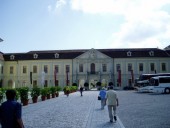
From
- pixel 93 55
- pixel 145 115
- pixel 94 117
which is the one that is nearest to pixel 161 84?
pixel 145 115

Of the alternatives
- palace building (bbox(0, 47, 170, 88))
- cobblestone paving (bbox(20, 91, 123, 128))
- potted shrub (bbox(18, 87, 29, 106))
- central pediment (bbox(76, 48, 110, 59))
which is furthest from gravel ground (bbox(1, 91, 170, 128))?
central pediment (bbox(76, 48, 110, 59))

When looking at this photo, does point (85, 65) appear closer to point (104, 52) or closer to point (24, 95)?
point (104, 52)

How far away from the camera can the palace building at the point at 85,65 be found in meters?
66.4

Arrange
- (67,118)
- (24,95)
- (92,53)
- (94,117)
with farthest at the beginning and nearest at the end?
(92,53) → (24,95) → (94,117) → (67,118)

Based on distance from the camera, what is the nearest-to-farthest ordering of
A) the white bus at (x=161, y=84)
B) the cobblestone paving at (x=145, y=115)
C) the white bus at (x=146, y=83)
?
the cobblestone paving at (x=145, y=115) → the white bus at (x=161, y=84) → the white bus at (x=146, y=83)

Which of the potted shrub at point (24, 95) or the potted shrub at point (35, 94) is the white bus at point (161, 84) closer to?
the potted shrub at point (35, 94)

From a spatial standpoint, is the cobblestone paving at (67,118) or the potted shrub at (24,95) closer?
the cobblestone paving at (67,118)

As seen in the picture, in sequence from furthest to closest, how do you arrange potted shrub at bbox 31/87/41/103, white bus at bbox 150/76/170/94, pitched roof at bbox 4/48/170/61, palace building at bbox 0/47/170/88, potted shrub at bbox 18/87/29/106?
pitched roof at bbox 4/48/170/61
palace building at bbox 0/47/170/88
white bus at bbox 150/76/170/94
potted shrub at bbox 31/87/41/103
potted shrub at bbox 18/87/29/106

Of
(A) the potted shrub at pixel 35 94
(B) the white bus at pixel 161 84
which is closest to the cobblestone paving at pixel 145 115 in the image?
(A) the potted shrub at pixel 35 94

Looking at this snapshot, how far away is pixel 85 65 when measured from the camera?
66.9 m

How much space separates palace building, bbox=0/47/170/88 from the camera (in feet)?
218

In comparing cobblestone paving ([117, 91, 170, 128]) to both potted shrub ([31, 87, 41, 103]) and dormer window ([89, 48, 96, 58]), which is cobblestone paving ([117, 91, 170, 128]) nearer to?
potted shrub ([31, 87, 41, 103])

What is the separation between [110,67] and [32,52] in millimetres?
22424

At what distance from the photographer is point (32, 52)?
72750 millimetres
